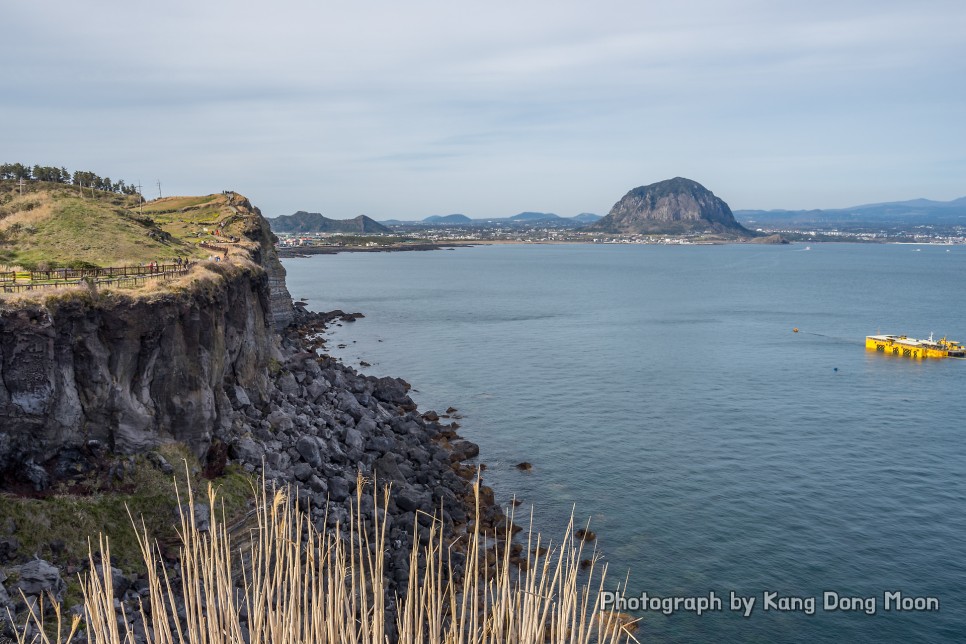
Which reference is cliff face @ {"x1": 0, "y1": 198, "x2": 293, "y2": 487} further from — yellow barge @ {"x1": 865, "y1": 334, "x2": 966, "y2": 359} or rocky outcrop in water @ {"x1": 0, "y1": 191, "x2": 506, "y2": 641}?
yellow barge @ {"x1": 865, "y1": 334, "x2": 966, "y2": 359}

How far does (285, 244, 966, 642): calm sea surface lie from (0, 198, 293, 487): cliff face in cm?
1875

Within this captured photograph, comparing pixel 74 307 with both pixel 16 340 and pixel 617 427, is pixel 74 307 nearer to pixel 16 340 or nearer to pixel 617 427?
pixel 16 340

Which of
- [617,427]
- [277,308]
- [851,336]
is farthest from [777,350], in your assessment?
[277,308]

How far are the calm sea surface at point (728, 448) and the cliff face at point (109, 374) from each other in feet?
61.5

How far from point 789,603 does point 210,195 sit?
329 ft

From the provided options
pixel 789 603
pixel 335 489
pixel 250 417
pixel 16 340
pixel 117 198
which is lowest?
pixel 789 603

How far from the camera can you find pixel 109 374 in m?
30.4

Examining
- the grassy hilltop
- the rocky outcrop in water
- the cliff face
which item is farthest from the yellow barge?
the cliff face

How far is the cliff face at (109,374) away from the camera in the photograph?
89.1 feet

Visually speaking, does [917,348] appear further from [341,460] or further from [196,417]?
[196,417]

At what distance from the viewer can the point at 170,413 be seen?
3303 centimetres

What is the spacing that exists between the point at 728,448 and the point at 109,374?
39853 mm

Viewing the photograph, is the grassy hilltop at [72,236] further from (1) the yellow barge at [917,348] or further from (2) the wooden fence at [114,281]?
(1) the yellow barge at [917,348]

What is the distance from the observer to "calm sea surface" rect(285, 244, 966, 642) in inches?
1284
